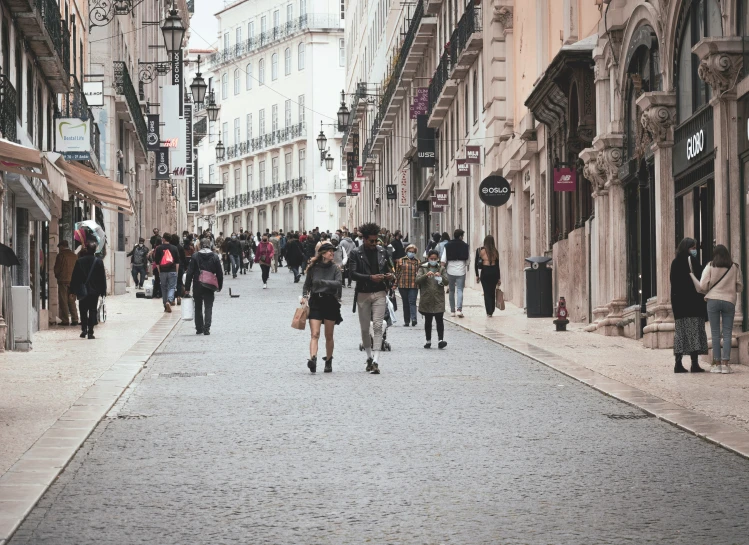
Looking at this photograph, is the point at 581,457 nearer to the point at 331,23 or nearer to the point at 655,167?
the point at 655,167

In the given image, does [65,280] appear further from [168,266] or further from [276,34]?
[276,34]

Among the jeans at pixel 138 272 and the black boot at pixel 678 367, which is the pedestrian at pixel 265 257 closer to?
the jeans at pixel 138 272

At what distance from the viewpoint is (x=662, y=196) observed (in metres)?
21.3

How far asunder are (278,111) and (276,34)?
5.33 metres

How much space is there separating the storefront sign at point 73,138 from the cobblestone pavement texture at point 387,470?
15644 mm

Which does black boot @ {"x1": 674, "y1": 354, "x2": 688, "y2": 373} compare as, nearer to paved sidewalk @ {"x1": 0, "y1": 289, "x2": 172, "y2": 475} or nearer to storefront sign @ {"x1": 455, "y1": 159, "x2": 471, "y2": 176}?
paved sidewalk @ {"x1": 0, "y1": 289, "x2": 172, "y2": 475}

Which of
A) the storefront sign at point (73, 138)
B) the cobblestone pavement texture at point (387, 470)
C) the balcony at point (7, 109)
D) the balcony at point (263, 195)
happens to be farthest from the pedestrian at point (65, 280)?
the balcony at point (263, 195)

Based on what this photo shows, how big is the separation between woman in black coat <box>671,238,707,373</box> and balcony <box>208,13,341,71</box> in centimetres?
8792

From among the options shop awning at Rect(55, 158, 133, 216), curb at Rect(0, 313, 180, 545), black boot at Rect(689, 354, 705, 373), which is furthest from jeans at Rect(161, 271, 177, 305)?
black boot at Rect(689, 354, 705, 373)

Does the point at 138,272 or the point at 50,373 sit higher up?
the point at 138,272

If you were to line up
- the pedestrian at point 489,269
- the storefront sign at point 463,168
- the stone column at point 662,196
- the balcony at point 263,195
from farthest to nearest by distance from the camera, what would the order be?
1. the balcony at point 263,195
2. the storefront sign at point 463,168
3. the pedestrian at point 489,269
4. the stone column at point 662,196

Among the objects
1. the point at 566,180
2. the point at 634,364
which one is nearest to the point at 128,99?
the point at 566,180

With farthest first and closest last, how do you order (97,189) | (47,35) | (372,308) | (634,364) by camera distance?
(47,35)
(97,189)
(634,364)
(372,308)

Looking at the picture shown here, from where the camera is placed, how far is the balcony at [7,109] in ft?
74.1
